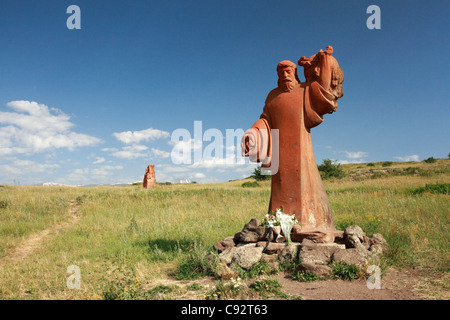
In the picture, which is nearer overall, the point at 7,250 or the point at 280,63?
the point at 280,63

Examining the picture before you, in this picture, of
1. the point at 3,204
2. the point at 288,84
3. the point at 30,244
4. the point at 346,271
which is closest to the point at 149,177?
the point at 3,204

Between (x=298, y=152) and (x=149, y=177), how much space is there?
67.1 ft

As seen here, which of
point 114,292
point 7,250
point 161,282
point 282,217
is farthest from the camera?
point 7,250

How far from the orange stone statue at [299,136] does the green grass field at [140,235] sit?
1553 mm

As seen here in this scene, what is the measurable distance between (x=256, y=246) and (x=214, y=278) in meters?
1.00

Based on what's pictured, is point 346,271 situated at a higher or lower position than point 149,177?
lower

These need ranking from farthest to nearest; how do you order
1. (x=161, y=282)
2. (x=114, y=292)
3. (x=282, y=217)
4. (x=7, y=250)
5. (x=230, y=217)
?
1. (x=230, y=217)
2. (x=7, y=250)
3. (x=282, y=217)
4. (x=161, y=282)
5. (x=114, y=292)

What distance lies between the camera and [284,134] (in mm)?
5805

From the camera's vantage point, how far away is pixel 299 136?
5672 millimetres

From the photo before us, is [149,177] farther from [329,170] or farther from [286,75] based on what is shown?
[286,75]

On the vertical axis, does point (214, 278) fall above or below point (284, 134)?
below

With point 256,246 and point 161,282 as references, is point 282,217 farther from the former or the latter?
point 161,282
